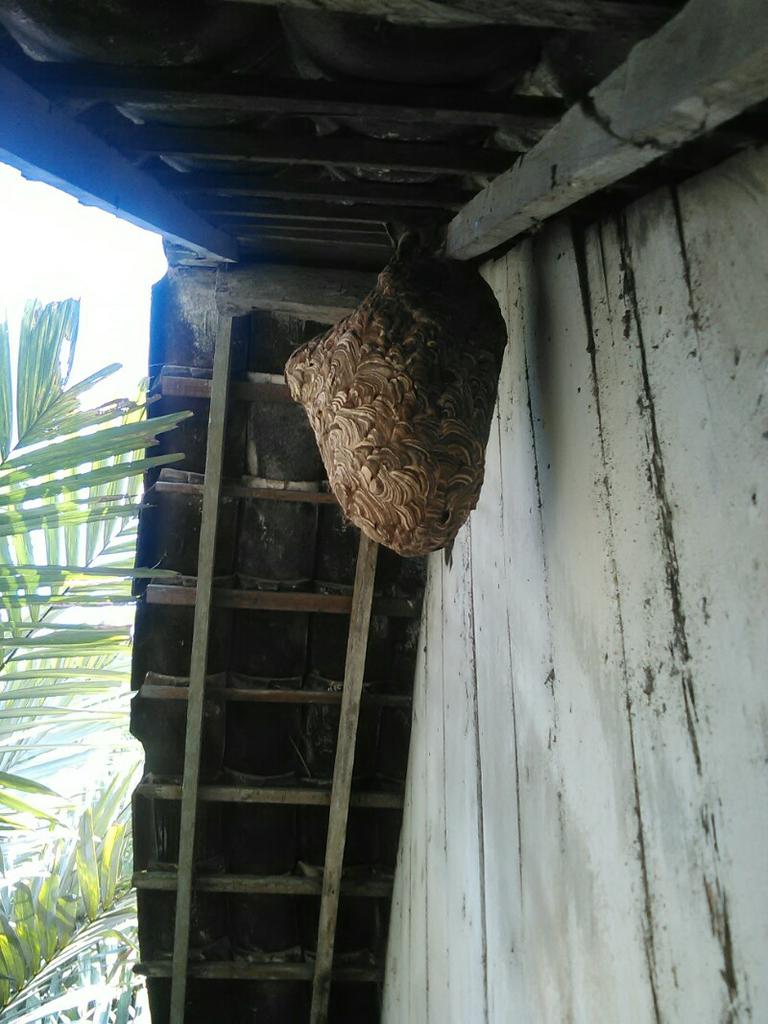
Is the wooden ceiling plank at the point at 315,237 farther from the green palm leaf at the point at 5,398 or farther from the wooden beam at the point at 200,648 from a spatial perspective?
the green palm leaf at the point at 5,398

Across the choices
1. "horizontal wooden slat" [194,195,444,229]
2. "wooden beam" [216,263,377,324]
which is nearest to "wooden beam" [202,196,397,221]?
"horizontal wooden slat" [194,195,444,229]

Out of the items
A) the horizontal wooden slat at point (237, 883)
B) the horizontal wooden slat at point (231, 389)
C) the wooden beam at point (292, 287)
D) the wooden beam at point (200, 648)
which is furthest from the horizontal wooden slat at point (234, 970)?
the wooden beam at point (292, 287)

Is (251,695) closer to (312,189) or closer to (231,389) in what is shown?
(231,389)

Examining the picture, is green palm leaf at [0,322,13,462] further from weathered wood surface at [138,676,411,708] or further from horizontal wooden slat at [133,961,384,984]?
horizontal wooden slat at [133,961,384,984]

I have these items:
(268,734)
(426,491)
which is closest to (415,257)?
(426,491)

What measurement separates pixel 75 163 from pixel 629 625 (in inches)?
41.5

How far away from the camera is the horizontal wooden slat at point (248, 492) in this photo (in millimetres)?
2242

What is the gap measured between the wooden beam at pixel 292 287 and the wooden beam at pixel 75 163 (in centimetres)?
32

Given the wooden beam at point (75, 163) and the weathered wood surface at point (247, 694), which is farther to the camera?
the weathered wood surface at point (247, 694)

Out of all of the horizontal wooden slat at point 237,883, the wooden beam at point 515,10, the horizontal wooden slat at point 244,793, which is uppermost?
the wooden beam at point 515,10

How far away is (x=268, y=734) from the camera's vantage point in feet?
8.58

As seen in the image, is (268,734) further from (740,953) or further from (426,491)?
(740,953)

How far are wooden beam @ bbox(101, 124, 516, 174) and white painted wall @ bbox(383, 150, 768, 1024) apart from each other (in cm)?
21

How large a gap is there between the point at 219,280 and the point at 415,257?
621mm
